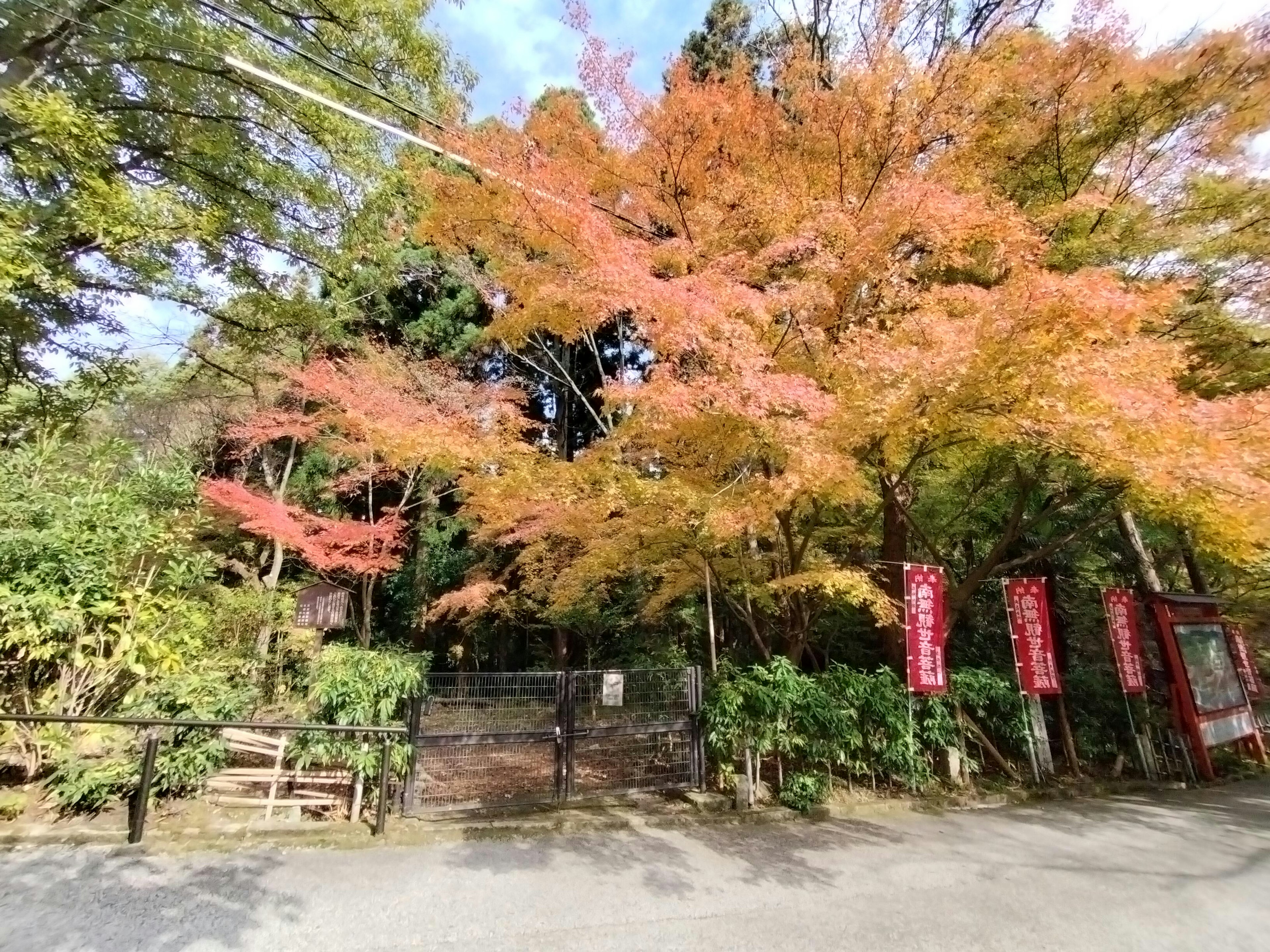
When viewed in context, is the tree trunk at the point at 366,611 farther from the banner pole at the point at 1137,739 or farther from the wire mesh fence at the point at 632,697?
the banner pole at the point at 1137,739

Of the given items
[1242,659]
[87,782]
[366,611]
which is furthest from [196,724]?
[1242,659]

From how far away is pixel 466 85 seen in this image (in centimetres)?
770

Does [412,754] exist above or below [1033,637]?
below

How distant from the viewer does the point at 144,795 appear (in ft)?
14.5

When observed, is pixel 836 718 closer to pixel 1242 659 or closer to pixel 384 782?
pixel 384 782

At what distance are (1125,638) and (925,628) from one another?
4.38m

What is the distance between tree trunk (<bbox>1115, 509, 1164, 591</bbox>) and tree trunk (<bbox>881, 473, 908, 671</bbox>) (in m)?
4.37

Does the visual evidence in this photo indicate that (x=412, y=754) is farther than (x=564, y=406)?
No

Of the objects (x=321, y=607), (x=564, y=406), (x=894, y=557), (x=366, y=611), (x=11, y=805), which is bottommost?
(x=11, y=805)

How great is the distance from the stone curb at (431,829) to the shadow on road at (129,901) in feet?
0.68

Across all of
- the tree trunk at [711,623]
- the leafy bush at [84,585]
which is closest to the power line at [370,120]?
the leafy bush at [84,585]

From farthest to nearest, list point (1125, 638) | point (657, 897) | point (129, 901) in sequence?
1. point (1125, 638)
2. point (657, 897)
3. point (129, 901)

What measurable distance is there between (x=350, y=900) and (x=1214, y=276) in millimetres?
11728

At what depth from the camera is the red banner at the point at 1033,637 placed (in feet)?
26.2
